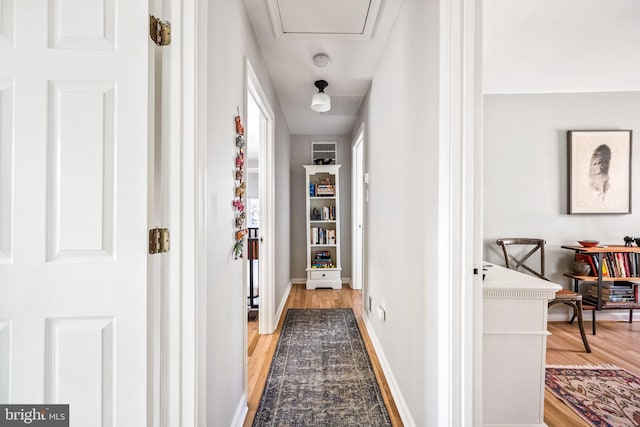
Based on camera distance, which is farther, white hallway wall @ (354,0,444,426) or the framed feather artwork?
the framed feather artwork

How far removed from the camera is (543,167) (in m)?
3.21

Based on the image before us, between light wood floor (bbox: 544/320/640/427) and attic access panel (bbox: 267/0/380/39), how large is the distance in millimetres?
2716

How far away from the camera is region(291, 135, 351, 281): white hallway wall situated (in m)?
4.82

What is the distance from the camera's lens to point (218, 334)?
1317 millimetres

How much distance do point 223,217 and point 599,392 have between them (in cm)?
271

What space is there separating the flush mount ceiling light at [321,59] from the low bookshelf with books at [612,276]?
10.2 feet

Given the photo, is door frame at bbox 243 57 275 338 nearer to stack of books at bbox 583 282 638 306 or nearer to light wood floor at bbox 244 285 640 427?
light wood floor at bbox 244 285 640 427

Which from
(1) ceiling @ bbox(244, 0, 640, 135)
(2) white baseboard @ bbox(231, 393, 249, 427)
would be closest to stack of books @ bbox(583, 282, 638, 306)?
(1) ceiling @ bbox(244, 0, 640, 135)

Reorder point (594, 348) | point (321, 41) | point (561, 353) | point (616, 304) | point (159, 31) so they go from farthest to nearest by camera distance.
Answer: point (616, 304)
point (594, 348)
point (561, 353)
point (321, 41)
point (159, 31)

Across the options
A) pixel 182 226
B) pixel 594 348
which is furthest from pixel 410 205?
pixel 594 348

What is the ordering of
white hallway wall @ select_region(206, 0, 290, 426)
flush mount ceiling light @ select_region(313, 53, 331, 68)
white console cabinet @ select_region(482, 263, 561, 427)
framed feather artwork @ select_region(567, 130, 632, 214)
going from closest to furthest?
white hallway wall @ select_region(206, 0, 290, 426) < white console cabinet @ select_region(482, 263, 561, 427) < flush mount ceiling light @ select_region(313, 53, 331, 68) < framed feather artwork @ select_region(567, 130, 632, 214)

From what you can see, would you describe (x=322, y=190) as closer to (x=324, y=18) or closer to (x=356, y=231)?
(x=356, y=231)

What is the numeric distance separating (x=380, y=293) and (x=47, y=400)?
2.02 meters

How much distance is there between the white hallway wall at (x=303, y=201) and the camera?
4816 mm
